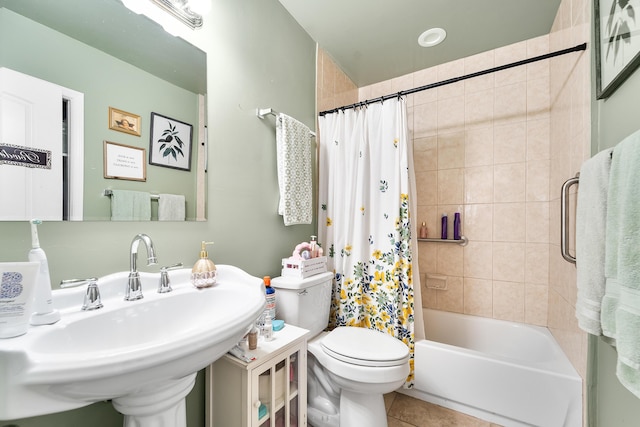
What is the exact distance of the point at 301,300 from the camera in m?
1.41

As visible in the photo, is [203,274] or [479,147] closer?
[203,274]

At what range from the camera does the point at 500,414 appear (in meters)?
1.44

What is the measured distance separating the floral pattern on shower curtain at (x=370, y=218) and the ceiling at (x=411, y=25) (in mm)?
555

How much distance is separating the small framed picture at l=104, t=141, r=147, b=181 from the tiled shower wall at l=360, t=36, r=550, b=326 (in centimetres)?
207

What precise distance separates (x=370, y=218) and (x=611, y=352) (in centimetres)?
118

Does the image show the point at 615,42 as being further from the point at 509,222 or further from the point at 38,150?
the point at 38,150

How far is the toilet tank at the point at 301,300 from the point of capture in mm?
1388

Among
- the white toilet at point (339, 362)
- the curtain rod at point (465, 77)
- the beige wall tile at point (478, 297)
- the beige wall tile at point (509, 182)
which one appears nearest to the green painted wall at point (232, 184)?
the white toilet at point (339, 362)

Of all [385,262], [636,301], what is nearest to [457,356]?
[385,262]

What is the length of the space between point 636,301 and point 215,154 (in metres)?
1.44

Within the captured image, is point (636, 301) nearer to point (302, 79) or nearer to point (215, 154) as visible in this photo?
point (215, 154)

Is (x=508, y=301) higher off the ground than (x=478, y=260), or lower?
lower

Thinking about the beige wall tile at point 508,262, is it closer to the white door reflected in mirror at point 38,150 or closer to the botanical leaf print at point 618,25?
the botanical leaf print at point 618,25

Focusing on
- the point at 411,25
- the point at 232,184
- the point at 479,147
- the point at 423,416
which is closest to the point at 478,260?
the point at 479,147
